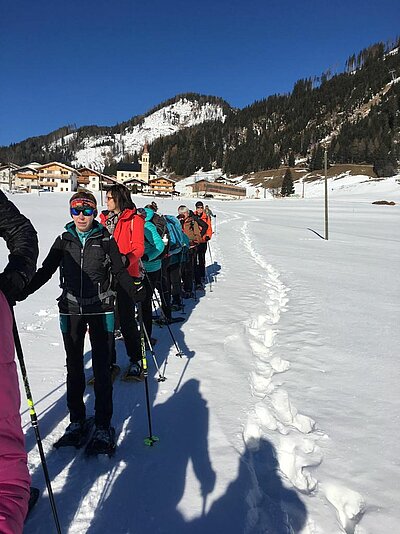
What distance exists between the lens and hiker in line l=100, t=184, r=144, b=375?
167 inches

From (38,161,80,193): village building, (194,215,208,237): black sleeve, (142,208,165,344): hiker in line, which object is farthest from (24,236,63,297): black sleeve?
(38,161,80,193): village building

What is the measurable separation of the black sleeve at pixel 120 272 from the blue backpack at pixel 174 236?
3181mm

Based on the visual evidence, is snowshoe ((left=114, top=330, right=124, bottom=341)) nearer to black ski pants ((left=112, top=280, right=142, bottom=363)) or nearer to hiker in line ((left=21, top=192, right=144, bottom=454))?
black ski pants ((left=112, top=280, right=142, bottom=363))

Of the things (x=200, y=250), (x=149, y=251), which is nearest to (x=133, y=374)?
(x=149, y=251)

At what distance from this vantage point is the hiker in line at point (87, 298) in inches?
122

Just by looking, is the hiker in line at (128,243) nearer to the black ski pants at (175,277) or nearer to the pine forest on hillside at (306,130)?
the black ski pants at (175,277)

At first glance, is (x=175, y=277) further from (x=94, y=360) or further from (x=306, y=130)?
(x=306, y=130)

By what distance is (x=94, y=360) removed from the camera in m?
3.15

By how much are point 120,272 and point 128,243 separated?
1.18 metres

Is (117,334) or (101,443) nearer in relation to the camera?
(101,443)

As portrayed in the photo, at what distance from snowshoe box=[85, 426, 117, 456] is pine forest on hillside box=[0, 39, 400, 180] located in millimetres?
109478

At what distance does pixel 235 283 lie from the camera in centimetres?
1008

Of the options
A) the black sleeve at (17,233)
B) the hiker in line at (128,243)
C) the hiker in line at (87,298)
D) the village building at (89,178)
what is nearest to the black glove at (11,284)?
the black sleeve at (17,233)

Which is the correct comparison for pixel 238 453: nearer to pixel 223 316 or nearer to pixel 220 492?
Result: pixel 220 492
